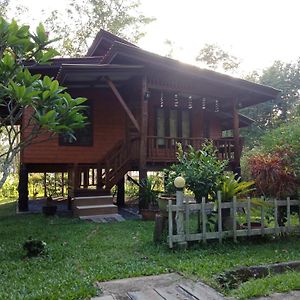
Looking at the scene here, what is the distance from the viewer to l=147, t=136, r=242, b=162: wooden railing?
11234 millimetres

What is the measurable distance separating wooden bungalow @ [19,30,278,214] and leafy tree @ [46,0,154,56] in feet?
54.9

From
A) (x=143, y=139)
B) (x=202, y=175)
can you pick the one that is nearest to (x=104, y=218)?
(x=143, y=139)

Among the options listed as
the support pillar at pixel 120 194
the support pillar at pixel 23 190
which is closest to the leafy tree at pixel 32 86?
the support pillar at pixel 23 190

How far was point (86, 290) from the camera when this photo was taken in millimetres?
4047

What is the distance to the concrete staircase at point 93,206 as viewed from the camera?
9961mm

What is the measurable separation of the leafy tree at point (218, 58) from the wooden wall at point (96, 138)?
23.4 metres

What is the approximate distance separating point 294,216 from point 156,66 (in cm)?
558

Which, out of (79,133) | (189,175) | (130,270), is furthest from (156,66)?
(130,270)

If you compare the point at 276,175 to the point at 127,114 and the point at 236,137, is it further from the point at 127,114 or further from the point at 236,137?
the point at 236,137

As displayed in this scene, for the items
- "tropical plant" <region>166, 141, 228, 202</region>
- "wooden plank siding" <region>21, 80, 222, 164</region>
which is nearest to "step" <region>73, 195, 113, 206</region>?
"wooden plank siding" <region>21, 80, 222, 164</region>

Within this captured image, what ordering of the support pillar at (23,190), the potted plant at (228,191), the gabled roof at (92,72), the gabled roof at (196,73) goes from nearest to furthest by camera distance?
1. the potted plant at (228,191)
2. the gabled roof at (92,72)
3. the gabled roof at (196,73)
4. the support pillar at (23,190)

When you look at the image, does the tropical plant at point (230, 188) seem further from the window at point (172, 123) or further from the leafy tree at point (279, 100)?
the leafy tree at point (279, 100)

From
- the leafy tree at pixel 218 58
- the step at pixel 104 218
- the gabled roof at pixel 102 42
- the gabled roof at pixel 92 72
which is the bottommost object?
the step at pixel 104 218

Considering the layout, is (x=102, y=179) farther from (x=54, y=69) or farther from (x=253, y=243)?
(x=253, y=243)
